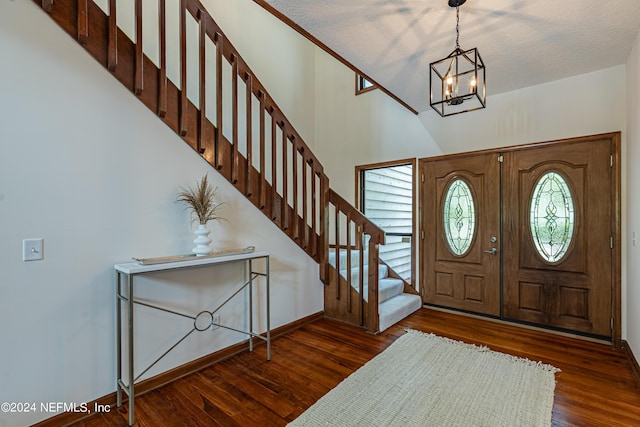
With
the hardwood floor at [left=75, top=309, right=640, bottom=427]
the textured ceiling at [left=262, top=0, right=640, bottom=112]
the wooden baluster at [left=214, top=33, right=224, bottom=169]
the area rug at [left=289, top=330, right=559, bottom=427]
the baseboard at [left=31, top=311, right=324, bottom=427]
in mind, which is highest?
the textured ceiling at [left=262, top=0, right=640, bottom=112]

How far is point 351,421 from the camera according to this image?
6.18ft

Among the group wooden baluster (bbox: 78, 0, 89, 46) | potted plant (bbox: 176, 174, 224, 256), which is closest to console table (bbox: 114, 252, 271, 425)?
potted plant (bbox: 176, 174, 224, 256)

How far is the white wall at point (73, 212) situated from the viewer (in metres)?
1.71

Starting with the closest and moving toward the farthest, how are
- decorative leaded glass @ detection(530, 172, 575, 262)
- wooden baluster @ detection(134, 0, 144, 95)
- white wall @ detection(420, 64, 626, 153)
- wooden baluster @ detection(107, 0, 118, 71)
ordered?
wooden baluster @ detection(107, 0, 118, 71) → wooden baluster @ detection(134, 0, 144, 95) → white wall @ detection(420, 64, 626, 153) → decorative leaded glass @ detection(530, 172, 575, 262)

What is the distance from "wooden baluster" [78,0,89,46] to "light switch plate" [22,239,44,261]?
50.3 inches

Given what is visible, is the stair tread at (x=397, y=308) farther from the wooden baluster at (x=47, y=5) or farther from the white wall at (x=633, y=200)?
the wooden baluster at (x=47, y=5)

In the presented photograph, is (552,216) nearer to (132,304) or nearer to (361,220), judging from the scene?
(361,220)

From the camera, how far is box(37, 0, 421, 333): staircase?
204 centimetres

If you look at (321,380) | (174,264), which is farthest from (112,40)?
(321,380)

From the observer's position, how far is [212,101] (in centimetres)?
315

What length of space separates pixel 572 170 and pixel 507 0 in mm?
2082

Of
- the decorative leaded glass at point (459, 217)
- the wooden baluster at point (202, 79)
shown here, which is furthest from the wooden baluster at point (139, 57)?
the decorative leaded glass at point (459, 217)

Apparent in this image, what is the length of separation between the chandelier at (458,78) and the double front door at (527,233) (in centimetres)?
90

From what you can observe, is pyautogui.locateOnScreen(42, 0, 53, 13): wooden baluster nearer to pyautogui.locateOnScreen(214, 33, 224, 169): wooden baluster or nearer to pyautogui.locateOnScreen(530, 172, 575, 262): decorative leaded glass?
pyautogui.locateOnScreen(214, 33, 224, 169): wooden baluster
